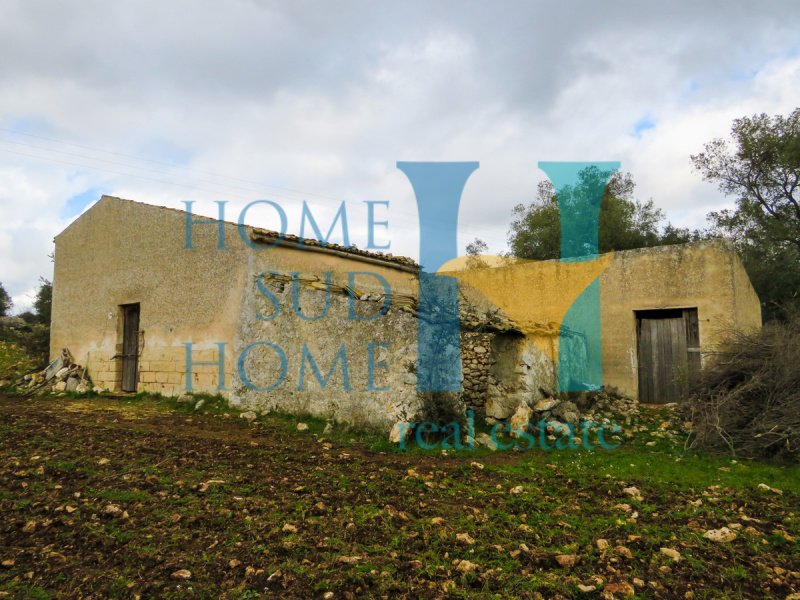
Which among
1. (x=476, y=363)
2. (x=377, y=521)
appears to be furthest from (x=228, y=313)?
(x=377, y=521)

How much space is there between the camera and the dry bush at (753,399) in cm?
686

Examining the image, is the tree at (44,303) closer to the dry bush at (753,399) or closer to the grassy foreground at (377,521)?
the grassy foreground at (377,521)

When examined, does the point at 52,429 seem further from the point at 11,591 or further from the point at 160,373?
the point at 11,591

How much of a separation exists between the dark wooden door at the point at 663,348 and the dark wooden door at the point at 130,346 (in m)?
11.1

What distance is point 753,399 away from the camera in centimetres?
755

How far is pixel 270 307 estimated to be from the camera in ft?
30.8

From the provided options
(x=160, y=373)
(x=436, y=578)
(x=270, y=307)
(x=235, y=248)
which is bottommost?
(x=436, y=578)

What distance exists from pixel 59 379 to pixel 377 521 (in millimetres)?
11574

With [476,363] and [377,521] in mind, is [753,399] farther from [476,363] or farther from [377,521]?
[377,521]

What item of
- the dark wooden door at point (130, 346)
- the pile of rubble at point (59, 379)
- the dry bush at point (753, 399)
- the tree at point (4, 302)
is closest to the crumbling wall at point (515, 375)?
the dry bush at point (753, 399)

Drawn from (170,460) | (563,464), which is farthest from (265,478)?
(563,464)

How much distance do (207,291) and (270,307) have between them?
1910 mm

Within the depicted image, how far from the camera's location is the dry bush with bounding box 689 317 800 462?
270 inches

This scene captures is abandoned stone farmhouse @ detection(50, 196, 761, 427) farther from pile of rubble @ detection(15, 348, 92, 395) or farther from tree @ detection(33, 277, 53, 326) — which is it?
tree @ detection(33, 277, 53, 326)
